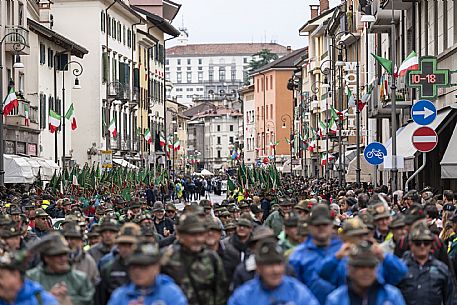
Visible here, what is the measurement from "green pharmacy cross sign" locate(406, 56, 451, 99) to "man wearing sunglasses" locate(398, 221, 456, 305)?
16503mm

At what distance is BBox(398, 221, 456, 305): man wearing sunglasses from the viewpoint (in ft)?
41.7

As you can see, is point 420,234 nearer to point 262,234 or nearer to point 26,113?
point 262,234

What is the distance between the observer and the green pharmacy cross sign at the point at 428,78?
95.8ft

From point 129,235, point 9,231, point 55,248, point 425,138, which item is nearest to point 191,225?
point 129,235

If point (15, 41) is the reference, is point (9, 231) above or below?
below

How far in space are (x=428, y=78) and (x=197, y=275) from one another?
62.0 feet

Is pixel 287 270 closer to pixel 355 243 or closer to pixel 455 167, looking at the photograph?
pixel 355 243

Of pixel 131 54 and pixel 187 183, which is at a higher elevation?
pixel 131 54

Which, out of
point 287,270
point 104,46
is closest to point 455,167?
point 287,270

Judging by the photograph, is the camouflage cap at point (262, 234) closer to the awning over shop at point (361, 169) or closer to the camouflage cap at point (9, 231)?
the camouflage cap at point (9, 231)

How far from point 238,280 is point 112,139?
70.9 metres

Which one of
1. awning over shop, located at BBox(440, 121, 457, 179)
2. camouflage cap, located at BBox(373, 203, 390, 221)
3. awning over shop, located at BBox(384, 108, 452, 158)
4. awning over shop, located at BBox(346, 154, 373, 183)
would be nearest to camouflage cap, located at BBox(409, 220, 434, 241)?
camouflage cap, located at BBox(373, 203, 390, 221)

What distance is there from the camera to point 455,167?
2812 centimetres

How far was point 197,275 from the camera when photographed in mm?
11344
